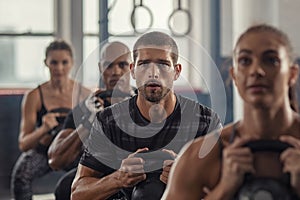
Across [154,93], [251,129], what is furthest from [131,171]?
[251,129]

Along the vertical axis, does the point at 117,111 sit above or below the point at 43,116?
above

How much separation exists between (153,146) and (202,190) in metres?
0.60

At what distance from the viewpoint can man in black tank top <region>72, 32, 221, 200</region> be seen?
176 centimetres

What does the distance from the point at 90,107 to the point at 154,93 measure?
26.4 inches

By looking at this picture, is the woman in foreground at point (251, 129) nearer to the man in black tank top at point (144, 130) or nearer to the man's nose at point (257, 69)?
the man's nose at point (257, 69)

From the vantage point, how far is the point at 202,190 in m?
1.24

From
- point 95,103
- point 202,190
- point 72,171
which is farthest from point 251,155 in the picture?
point 72,171

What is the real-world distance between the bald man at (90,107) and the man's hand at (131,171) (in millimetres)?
582


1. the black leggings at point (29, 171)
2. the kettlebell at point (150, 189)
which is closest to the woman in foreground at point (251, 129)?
the kettlebell at point (150, 189)

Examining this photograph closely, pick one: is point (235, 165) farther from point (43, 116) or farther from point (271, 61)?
point (43, 116)

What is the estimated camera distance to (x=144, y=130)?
6.10 ft

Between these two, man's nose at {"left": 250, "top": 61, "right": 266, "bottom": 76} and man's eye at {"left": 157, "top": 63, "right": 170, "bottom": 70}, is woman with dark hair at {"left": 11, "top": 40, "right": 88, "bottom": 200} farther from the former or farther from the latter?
man's nose at {"left": 250, "top": 61, "right": 266, "bottom": 76}

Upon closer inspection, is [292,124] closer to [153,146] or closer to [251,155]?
[251,155]

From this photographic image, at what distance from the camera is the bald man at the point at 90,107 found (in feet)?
7.84
